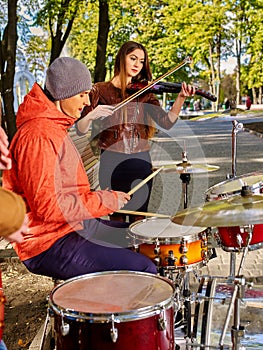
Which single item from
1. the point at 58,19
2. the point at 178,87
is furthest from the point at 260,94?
the point at 178,87

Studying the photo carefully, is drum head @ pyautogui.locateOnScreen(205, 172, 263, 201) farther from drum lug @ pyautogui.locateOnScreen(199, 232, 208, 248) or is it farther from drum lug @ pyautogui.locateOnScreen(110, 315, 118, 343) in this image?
drum lug @ pyautogui.locateOnScreen(110, 315, 118, 343)

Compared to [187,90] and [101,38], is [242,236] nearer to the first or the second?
[187,90]

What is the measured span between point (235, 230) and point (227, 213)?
1.58 feet

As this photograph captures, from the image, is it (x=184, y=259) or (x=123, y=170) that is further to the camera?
(x=123, y=170)

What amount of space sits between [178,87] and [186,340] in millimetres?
2212

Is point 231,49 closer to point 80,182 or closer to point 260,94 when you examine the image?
point 260,94

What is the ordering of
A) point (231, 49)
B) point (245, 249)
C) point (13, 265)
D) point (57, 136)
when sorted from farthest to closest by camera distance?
point (231, 49) → point (13, 265) → point (245, 249) → point (57, 136)

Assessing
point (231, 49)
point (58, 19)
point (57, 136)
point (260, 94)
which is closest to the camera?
point (57, 136)

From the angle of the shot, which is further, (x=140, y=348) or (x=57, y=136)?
(x=57, y=136)

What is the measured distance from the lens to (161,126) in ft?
13.4

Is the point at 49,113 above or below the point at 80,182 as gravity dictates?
above

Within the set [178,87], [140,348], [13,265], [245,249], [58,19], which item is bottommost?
[13,265]

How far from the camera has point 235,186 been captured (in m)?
3.08

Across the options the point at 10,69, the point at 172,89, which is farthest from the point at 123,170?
the point at 10,69
